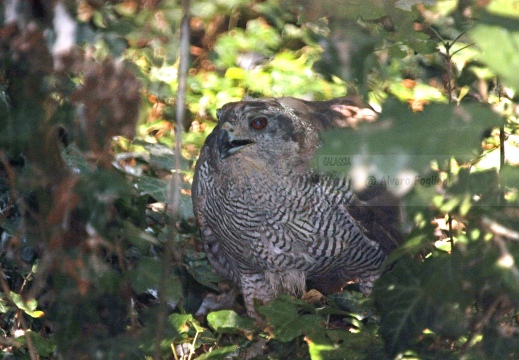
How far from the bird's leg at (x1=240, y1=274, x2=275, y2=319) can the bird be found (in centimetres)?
10

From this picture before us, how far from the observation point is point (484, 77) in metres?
2.97

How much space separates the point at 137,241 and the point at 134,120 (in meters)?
0.42

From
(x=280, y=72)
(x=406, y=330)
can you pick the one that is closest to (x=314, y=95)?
(x=280, y=72)

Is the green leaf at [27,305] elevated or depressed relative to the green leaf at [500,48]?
depressed

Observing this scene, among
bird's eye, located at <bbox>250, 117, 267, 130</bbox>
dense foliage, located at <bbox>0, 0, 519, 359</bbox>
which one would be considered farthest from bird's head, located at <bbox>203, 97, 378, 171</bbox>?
dense foliage, located at <bbox>0, 0, 519, 359</bbox>

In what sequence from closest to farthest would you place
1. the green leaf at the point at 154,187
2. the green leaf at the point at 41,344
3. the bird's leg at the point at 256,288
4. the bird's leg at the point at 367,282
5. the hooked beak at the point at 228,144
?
the green leaf at the point at 41,344 < the hooked beak at the point at 228,144 < the bird's leg at the point at 367,282 < the bird's leg at the point at 256,288 < the green leaf at the point at 154,187

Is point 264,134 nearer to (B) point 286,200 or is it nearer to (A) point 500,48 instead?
(B) point 286,200

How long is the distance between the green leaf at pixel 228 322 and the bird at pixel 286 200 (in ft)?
1.69

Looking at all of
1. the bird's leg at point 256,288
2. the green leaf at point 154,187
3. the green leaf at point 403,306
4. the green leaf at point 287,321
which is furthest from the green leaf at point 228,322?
the green leaf at point 403,306

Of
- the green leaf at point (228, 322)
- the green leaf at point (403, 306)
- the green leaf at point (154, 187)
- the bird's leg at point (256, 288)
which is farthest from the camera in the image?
the green leaf at point (154, 187)

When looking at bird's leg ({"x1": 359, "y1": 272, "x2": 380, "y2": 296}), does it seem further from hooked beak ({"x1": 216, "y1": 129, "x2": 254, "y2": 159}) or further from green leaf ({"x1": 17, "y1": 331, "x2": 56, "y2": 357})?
green leaf ({"x1": 17, "y1": 331, "x2": 56, "y2": 357})

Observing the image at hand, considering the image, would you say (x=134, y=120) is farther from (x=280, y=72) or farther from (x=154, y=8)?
(x=280, y=72)

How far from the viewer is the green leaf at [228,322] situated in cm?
362

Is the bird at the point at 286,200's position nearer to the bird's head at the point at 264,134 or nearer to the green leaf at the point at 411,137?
the bird's head at the point at 264,134
